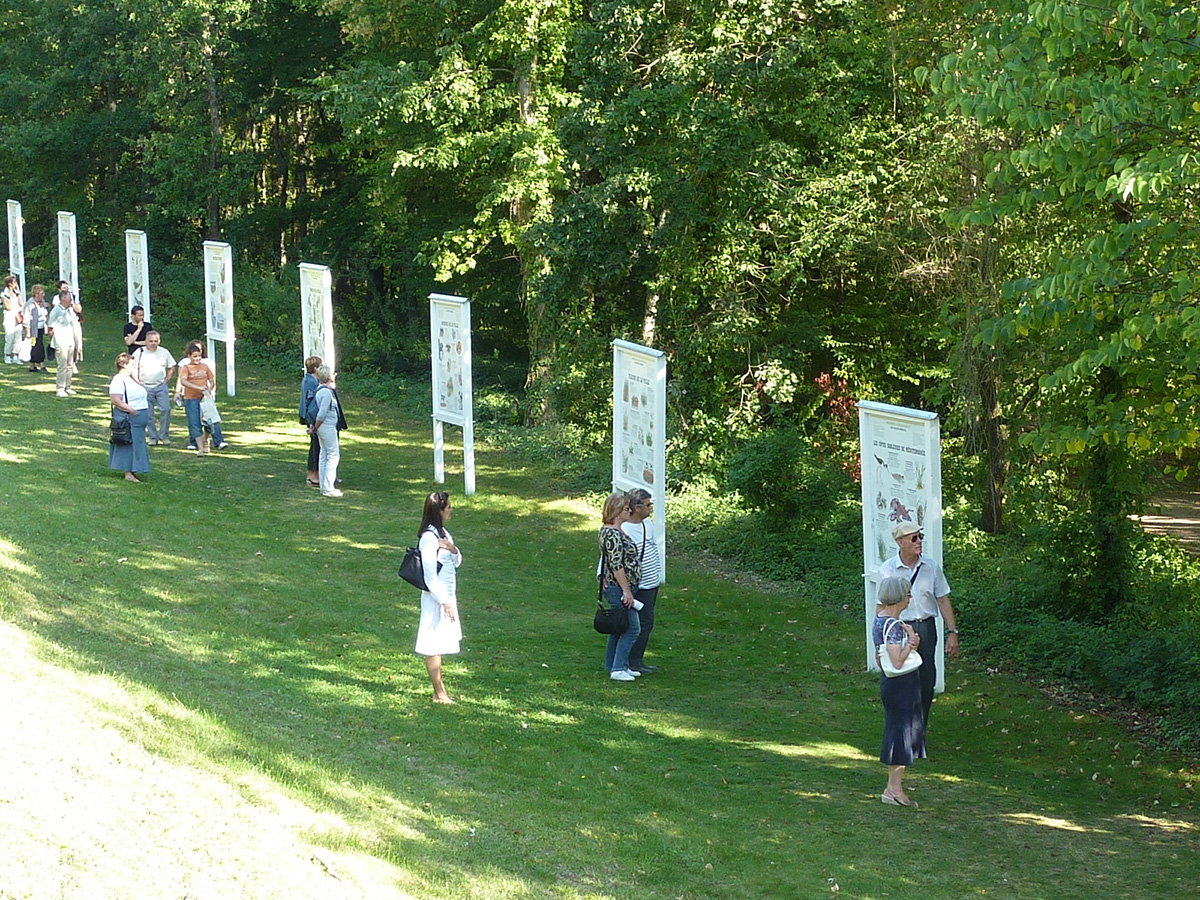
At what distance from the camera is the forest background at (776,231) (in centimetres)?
998

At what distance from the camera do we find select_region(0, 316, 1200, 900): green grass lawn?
696 cm

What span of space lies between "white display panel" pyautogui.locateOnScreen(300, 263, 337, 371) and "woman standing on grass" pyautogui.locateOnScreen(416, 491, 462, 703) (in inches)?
412

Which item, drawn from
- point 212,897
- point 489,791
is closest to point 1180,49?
point 489,791

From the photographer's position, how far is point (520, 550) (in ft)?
54.9

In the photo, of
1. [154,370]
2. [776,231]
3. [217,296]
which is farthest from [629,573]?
[217,296]

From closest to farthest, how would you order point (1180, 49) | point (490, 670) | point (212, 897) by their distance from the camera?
point (212, 897) → point (1180, 49) → point (490, 670)

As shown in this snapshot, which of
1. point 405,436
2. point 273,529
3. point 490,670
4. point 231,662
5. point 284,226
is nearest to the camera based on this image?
point 231,662

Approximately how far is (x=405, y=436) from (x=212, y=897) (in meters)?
18.4

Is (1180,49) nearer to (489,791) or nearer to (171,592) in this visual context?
(489,791)

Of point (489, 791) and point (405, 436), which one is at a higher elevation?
point (405, 436)

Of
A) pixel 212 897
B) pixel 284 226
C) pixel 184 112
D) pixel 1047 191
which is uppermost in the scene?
pixel 184 112

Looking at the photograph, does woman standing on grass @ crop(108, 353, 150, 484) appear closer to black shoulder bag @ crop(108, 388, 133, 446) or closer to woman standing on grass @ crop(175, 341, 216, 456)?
black shoulder bag @ crop(108, 388, 133, 446)

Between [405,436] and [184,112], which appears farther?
[184,112]

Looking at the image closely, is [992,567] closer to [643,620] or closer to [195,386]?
[643,620]
